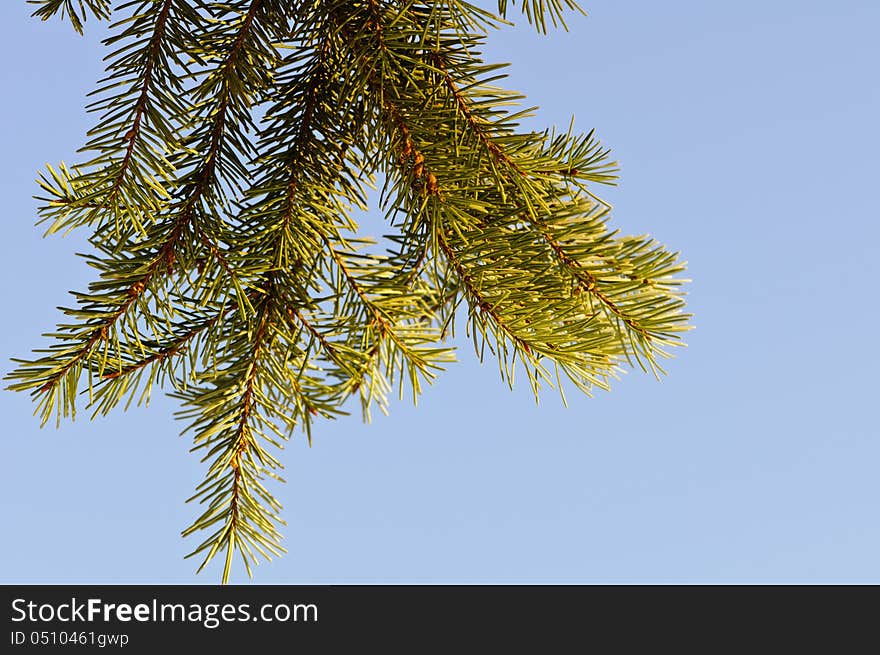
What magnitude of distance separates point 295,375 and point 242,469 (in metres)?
0.06

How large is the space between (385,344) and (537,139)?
A: 0.46 ft

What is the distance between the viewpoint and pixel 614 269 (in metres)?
0.45

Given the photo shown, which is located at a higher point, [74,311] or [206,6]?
[206,6]

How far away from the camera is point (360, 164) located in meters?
0.51

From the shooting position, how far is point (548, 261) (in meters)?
0.45

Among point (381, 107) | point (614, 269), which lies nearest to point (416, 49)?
point (381, 107)

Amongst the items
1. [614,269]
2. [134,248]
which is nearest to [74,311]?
[134,248]

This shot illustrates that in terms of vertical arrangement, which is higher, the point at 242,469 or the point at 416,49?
the point at 416,49

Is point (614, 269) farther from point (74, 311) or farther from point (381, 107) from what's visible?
point (74, 311)

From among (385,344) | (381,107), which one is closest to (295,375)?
(385,344)

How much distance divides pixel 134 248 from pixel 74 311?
0.14 ft

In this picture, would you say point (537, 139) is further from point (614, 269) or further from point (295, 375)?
point (295, 375)

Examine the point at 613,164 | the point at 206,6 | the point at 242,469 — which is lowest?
the point at 242,469

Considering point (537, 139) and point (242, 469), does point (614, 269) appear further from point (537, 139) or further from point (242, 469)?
point (242, 469)
